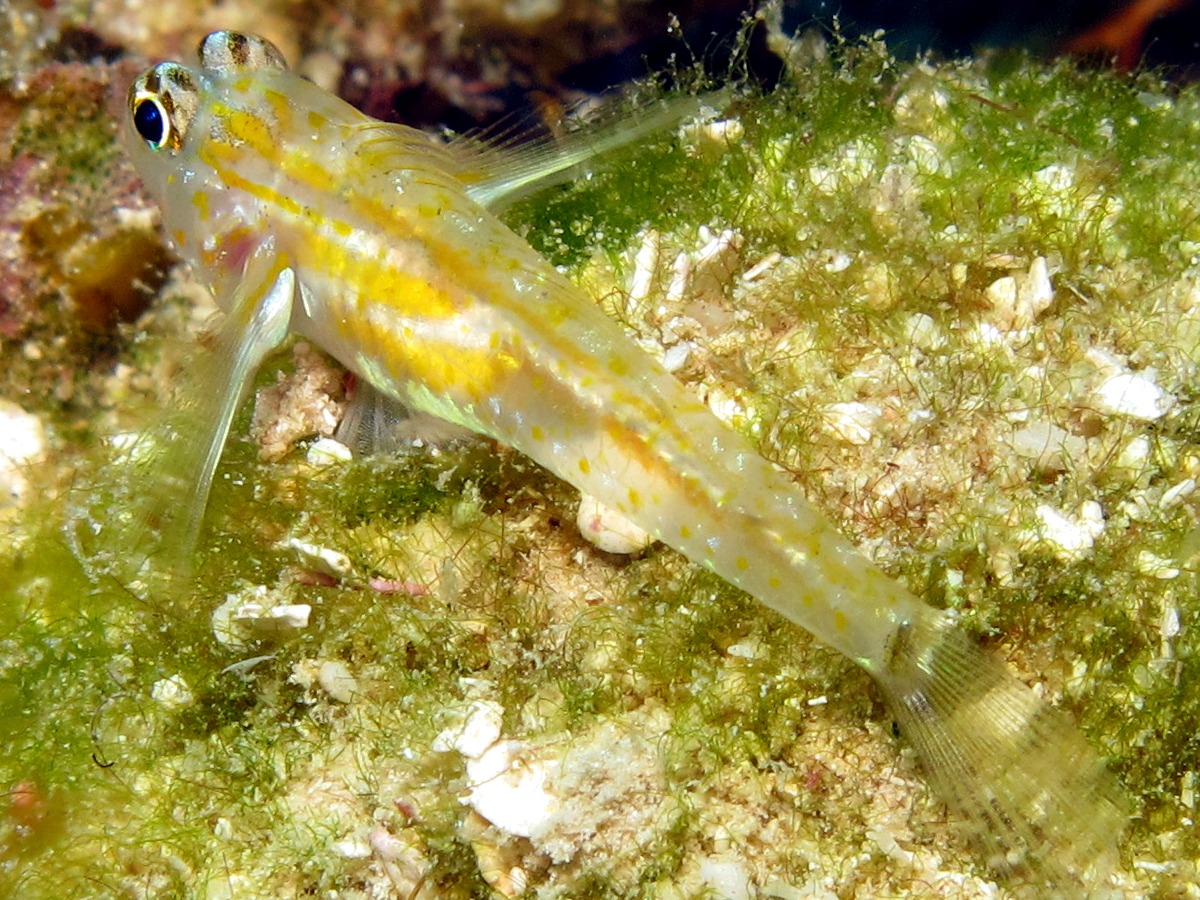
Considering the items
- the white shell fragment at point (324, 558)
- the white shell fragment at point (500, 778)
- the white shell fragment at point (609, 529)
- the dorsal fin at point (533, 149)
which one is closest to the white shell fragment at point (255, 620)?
the white shell fragment at point (324, 558)

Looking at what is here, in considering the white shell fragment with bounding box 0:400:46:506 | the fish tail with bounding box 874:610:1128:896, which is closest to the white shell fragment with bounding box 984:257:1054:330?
the fish tail with bounding box 874:610:1128:896

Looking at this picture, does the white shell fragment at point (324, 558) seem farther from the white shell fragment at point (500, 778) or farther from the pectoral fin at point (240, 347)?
the white shell fragment at point (500, 778)

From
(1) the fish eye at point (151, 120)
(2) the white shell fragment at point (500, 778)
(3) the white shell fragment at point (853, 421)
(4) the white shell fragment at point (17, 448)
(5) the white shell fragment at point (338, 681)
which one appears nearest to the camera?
(2) the white shell fragment at point (500, 778)

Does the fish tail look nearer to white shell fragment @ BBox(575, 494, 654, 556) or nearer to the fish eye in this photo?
white shell fragment @ BBox(575, 494, 654, 556)

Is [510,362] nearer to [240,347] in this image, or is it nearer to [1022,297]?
[240,347]

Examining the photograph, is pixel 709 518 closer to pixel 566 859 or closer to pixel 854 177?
pixel 566 859
